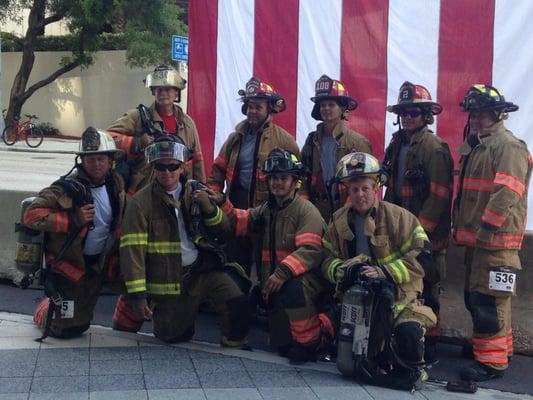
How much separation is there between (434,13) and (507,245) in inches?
88.0

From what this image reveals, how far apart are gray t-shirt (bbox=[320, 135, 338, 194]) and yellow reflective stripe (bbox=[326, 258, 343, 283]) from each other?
953mm

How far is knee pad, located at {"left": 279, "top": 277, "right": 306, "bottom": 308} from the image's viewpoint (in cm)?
474

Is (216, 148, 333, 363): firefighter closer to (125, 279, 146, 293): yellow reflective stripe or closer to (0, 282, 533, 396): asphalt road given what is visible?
(0, 282, 533, 396): asphalt road

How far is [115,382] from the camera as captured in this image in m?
4.25

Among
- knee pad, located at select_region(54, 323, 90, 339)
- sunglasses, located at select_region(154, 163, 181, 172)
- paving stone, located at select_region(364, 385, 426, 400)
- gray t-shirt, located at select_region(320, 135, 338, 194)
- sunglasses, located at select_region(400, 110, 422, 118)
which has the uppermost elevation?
sunglasses, located at select_region(400, 110, 422, 118)

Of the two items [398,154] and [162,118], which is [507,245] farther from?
[162,118]

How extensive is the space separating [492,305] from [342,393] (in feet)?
3.94

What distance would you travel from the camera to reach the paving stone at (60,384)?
13.4ft

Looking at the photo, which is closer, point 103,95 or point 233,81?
point 233,81

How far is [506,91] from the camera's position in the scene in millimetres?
5680

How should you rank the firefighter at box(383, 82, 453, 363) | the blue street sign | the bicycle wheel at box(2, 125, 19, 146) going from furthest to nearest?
the bicycle wheel at box(2, 125, 19, 146) → the blue street sign → the firefighter at box(383, 82, 453, 363)

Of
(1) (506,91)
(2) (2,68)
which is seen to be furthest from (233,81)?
(2) (2,68)

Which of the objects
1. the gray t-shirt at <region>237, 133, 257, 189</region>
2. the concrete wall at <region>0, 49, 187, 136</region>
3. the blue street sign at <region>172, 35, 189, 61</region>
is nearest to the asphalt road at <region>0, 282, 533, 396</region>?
the gray t-shirt at <region>237, 133, 257, 189</region>

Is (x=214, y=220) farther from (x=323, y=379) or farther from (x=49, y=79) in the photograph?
(x=49, y=79)
